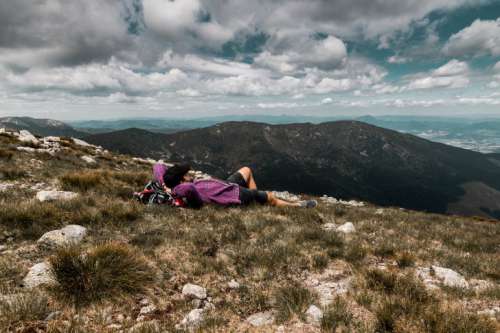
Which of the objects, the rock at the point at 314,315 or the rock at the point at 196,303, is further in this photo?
the rock at the point at 196,303

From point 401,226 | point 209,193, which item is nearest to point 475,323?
point 401,226

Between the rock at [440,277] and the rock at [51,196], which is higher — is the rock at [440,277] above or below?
below

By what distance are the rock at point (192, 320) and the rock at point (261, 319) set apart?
69 cm

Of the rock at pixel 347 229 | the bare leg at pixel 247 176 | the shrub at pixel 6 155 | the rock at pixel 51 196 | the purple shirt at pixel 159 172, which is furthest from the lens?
the shrub at pixel 6 155

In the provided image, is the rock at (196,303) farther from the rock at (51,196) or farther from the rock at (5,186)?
the rock at (5,186)

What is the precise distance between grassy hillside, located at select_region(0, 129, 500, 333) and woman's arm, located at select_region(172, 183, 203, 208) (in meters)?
0.79

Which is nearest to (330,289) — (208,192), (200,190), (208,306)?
(208,306)

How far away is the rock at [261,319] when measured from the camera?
3880 mm

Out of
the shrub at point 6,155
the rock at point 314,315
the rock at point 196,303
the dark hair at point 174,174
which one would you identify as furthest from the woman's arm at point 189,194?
the shrub at point 6,155

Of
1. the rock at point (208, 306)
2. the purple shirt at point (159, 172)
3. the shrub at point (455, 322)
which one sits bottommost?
the rock at point (208, 306)

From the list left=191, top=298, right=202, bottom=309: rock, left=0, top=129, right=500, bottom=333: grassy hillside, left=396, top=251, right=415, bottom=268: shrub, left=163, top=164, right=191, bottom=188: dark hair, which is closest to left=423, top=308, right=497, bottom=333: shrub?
left=0, top=129, right=500, bottom=333: grassy hillside

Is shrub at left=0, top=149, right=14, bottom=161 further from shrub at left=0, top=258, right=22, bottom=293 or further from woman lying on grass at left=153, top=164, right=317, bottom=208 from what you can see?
shrub at left=0, top=258, right=22, bottom=293

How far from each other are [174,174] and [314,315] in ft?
23.2

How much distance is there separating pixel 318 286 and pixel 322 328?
53.5 inches
